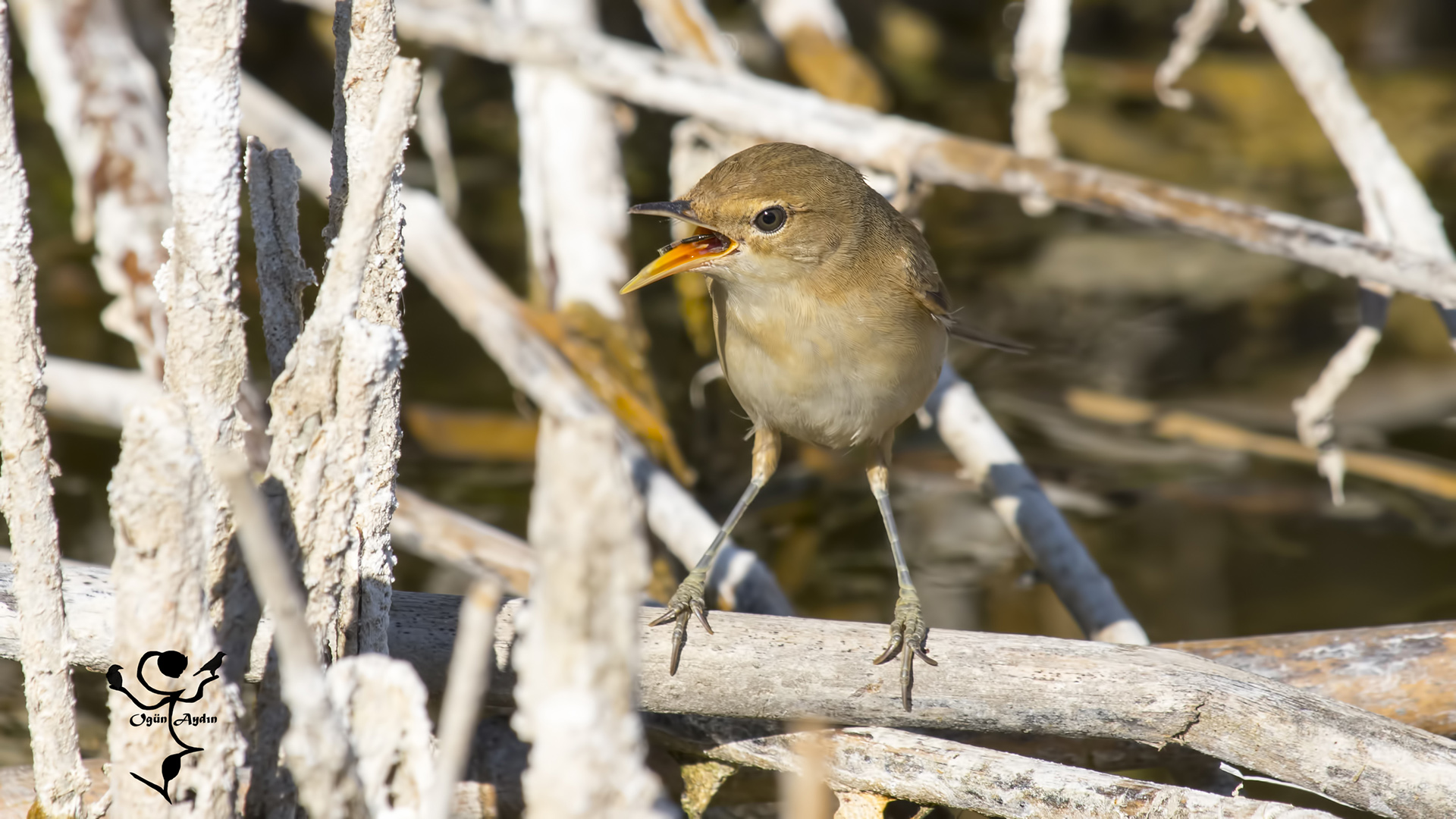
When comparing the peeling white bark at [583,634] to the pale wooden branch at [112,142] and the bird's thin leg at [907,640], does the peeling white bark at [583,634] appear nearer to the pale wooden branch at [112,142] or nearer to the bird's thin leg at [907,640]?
the bird's thin leg at [907,640]

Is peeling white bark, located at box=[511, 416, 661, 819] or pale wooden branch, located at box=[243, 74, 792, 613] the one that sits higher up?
pale wooden branch, located at box=[243, 74, 792, 613]

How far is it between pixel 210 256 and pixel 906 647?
1600mm

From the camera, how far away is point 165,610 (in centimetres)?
187

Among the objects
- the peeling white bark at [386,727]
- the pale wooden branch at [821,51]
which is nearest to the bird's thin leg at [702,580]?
the peeling white bark at [386,727]

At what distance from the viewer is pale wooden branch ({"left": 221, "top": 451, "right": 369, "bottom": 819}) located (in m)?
1.55

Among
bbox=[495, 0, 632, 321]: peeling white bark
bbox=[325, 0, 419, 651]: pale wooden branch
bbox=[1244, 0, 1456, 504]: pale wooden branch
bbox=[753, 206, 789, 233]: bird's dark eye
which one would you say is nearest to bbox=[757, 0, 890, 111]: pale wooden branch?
bbox=[495, 0, 632, 321]: peeling white bark

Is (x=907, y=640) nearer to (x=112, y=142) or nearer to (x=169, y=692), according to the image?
(x=169, y=692)

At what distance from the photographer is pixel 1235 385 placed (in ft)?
20.0

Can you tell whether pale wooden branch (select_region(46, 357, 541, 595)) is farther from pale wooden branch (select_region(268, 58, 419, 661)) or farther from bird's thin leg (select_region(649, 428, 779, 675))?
pale wooden branch (select_region(268, 58, 419, 661))

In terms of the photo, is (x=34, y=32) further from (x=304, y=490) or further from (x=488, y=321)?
(x=304, y=490)

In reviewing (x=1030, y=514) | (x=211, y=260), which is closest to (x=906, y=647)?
(x=1030, y=514)

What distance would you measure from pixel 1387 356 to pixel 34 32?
20.0 ft

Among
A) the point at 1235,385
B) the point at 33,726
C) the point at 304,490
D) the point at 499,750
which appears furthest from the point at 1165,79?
the point at 33,726

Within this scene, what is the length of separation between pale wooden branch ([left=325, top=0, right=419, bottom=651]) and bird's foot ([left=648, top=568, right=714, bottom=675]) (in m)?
0.65
